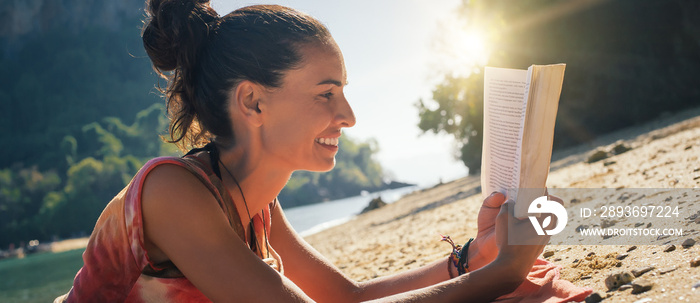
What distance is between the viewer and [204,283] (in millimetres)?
1550

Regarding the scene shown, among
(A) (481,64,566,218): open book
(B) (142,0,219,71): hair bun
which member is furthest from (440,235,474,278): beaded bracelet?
(B) (142,0,219,71): hair bun

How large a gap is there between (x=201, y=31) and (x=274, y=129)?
535mm

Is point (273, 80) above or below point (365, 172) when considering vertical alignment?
above

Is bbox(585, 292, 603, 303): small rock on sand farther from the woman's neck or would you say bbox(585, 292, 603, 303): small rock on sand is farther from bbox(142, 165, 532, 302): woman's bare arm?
the woman's neck

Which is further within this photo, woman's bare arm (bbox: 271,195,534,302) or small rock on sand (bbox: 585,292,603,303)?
woman's bare arm (bbox: 271,195,534,302)

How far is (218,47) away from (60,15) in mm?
111537

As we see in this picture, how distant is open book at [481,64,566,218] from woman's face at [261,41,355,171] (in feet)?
2.11

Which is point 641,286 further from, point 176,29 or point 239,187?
point 176,29

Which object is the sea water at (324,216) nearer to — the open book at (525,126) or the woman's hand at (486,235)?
the woman's hand at (486,235)

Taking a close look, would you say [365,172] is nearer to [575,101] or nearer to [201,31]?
[575,101]

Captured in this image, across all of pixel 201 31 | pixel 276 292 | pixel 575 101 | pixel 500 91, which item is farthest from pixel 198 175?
pixel 575 101

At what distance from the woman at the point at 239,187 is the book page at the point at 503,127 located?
131mm

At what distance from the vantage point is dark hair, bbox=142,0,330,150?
6.34ft

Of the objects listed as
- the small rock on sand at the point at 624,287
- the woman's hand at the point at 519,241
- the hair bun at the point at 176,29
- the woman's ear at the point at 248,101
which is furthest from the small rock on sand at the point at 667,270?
the hair bun at the point at 176,29
